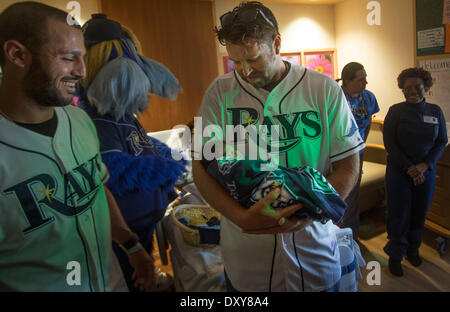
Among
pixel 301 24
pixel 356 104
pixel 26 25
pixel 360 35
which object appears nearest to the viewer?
pixel 26 25

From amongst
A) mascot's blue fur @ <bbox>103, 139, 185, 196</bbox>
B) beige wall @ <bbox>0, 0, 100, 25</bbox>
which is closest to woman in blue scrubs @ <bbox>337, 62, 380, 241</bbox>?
mascot's blue fur @ <bbox>103, 139, 185, 196</bbox>

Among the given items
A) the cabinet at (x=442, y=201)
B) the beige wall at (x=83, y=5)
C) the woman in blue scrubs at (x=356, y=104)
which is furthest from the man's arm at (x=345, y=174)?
the beige wall at (x=83, y=5)

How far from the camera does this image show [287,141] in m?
0.61

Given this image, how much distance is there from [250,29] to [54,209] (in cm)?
49

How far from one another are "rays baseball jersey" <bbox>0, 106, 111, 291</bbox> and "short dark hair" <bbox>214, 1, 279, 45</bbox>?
0.32m

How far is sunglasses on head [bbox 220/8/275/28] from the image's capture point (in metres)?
0.55

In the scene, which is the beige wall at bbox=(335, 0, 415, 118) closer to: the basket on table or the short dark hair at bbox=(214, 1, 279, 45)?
the short dark hair at bbox=(214, 1, 279, 45)

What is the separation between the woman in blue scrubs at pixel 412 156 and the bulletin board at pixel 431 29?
8cm

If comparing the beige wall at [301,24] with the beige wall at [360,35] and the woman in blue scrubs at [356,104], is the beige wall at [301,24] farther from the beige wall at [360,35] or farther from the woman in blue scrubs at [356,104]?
the woman in blue scrubs at [356,104]

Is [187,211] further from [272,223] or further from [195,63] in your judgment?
[195,63]

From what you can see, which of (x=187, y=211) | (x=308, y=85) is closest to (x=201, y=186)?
(x=187, y=211)

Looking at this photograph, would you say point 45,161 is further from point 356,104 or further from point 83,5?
point 356,104

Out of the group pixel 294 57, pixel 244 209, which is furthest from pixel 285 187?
pixel 294 57

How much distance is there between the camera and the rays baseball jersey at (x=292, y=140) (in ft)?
1.99
